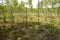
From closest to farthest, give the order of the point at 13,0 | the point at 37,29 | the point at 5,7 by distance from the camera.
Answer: the point at 37,29, the point at 5,7, the point at 13,0

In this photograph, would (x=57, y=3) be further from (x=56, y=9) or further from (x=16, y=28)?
(x=16, y=28)

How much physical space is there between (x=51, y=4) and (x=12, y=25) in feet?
8.91

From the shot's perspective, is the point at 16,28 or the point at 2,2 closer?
the point at 16,28

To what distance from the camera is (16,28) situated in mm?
5426

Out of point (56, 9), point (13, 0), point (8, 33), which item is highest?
point (13, 0)

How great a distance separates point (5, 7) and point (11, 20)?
0.64 metres

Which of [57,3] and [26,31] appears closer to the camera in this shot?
[26,31]

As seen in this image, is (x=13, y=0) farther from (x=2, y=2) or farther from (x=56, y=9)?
(x=56, y=9)

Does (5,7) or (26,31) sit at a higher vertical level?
(5,7)

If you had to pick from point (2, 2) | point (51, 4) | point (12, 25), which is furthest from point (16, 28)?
point (51, 4)

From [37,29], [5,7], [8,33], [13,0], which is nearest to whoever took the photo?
[8,33]

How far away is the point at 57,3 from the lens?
740 centimetres

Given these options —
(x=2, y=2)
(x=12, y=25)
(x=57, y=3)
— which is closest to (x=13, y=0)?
(x=2, y=2)

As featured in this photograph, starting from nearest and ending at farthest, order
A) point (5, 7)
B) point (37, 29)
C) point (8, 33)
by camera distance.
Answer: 1. point (8, 33)
2. point (37, 29)
3. point (5, 7)
